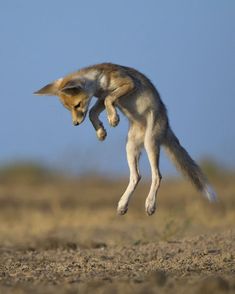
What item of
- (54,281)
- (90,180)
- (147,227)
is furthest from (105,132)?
(90,180)

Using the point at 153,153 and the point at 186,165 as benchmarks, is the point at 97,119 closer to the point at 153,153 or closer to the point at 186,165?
the point at 153,153

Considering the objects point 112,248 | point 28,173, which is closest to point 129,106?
point 112,248

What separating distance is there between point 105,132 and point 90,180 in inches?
918

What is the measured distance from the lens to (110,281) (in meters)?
A: 6.49

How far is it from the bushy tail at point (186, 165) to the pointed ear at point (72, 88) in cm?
120

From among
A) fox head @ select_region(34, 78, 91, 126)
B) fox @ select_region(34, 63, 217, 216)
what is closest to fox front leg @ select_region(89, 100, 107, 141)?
fox @ select_region(34, 63, 217, 216)

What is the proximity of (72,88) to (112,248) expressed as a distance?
8.53ft

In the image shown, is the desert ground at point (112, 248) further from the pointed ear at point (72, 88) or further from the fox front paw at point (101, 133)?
the pointed ear at point (72, 88)

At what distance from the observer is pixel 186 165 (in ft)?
30.9

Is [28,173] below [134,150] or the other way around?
below

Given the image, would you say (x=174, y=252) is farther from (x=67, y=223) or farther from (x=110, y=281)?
(x=67, y=223)

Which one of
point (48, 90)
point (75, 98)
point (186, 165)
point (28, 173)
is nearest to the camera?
point (75, 98)

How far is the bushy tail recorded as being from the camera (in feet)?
30.5

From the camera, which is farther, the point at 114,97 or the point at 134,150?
the point at 134,150
